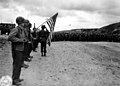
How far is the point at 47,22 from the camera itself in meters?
11.5

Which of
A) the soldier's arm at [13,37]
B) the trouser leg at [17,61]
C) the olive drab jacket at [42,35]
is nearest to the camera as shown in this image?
the soldier's arm at [13,37]

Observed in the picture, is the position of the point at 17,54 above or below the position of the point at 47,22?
below

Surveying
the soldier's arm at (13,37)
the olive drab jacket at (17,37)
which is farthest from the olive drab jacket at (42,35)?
the soldier's arm at (13,37)

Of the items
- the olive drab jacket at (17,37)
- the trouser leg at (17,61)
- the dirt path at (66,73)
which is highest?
the olive drab jacket at (17,37)

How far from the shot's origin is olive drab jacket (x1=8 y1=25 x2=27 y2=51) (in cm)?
731

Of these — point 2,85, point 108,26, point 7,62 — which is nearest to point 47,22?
point 7,62

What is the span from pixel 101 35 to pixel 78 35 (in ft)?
10.8

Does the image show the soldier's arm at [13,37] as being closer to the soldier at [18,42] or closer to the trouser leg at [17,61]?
the soldier at [18,42]

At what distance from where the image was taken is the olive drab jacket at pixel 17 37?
7.31m

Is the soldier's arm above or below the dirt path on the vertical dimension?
above

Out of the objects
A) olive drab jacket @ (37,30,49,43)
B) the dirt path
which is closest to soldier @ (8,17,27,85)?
the dirt path

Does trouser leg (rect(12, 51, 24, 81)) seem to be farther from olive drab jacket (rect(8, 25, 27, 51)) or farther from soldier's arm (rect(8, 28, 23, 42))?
soldier's arm (rect(8, 28, 23, 42))

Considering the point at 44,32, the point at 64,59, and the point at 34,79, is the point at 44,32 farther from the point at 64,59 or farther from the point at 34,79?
the point at 34,79

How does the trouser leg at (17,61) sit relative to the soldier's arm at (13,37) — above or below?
below
